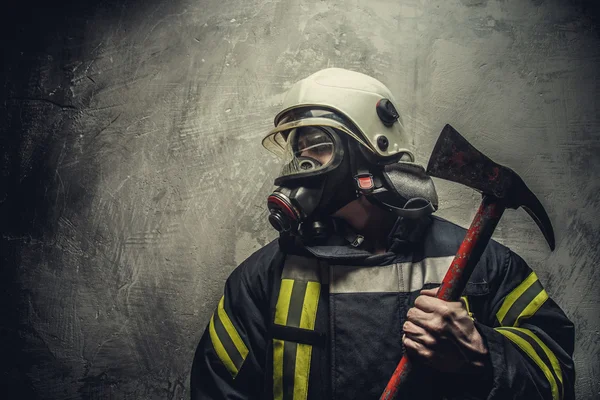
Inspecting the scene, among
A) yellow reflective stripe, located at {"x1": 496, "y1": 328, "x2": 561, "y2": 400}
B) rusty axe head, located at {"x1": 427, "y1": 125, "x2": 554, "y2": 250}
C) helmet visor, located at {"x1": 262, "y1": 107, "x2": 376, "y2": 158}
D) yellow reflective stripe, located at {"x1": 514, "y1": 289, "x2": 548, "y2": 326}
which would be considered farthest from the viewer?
helmet visor, located at {"x1": 262, "y1": 107, "x2": 376, "y2": 158}

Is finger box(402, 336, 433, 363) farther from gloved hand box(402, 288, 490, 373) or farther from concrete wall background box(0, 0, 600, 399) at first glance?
concrete wall background box(0, 0, 600, 399)

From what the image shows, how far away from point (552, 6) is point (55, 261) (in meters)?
2.87

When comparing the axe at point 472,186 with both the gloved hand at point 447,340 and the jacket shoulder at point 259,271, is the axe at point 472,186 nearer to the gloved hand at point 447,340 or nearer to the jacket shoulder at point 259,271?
the gloved hand at point 447,340

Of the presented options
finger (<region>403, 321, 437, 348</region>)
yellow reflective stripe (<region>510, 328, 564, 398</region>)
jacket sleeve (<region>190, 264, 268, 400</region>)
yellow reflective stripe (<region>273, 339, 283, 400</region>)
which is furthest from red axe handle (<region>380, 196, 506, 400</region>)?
jacket sleeve (<region>190, 264, 268, 400</region>)

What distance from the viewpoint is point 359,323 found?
1554mm

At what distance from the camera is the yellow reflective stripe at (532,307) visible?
1.56 m

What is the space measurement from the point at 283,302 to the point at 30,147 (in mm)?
1697

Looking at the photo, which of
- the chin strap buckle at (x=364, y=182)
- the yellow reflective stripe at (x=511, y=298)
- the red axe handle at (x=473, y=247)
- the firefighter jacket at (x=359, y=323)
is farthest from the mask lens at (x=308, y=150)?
the yellow reflective stripe at (x=511, y=298)

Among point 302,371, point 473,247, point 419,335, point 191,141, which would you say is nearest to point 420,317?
point 419,335

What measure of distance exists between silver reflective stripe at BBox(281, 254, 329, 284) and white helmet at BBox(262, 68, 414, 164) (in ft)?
1.60

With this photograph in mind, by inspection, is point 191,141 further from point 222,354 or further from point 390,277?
point 390,277

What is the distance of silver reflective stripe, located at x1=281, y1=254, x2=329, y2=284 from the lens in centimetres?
168

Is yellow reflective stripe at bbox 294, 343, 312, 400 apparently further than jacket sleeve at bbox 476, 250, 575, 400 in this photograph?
Yes

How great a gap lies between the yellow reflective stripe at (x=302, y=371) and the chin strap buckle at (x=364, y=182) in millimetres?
620
